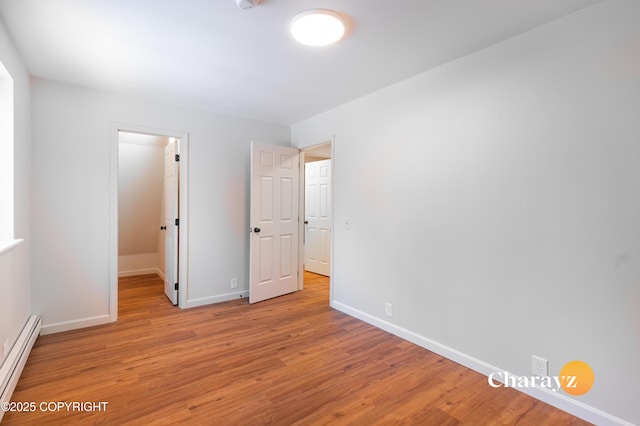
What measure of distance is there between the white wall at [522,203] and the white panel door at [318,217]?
228 centimetres

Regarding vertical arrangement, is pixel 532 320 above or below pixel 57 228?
below

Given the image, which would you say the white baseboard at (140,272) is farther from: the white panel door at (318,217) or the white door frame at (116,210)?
the white panel door at (318,217)

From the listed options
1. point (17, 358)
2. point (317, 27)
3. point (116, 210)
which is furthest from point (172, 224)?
point (317, 27)

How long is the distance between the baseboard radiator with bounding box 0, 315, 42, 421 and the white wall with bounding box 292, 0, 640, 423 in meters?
2.83

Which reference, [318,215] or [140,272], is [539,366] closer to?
[318,215]

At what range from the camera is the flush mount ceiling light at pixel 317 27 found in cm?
186

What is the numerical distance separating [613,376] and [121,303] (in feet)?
15.6

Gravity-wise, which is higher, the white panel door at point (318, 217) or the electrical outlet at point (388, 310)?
the white panel door at point (318, 217)

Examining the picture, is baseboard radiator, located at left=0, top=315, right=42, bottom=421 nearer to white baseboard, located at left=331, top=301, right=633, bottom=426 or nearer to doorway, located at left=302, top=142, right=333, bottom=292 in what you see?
white baseboard, located at left=331, top=301, right=633, bottom=426

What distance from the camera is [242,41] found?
2176 millimetres

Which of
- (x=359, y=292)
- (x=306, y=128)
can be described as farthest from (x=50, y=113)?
(x=359, y=292)

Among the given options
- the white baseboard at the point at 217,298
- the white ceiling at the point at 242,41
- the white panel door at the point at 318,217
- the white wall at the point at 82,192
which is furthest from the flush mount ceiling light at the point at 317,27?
the white panel door at the point at 318,217

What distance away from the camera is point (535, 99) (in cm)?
203

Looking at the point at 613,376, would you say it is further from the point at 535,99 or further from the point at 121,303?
the point at 121,303
